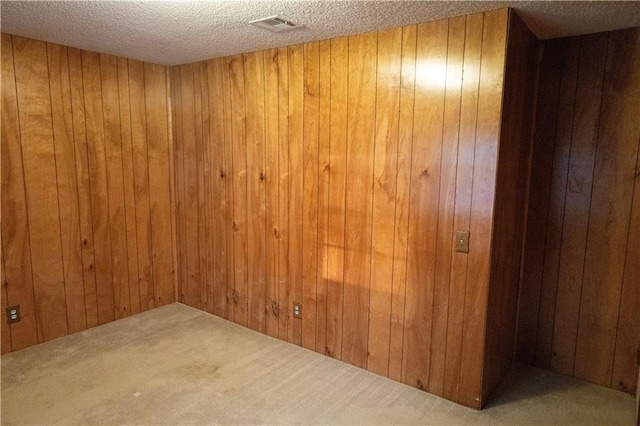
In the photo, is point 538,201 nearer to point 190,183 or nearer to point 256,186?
point 256,186

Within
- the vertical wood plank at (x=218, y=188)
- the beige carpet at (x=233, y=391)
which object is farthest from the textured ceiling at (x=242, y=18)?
the beige carpet at (x=233, y=391)

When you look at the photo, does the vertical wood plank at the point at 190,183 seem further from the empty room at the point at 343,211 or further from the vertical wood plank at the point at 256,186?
the vertical wood plank at the point at 256,186

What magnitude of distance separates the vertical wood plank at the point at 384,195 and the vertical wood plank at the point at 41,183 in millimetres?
2402

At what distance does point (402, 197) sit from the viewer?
2.62m

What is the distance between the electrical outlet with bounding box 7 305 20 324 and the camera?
3.05 meters

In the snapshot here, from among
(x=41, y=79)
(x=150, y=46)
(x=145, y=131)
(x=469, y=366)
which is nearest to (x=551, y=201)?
(x=469, y=366)

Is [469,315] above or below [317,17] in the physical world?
below

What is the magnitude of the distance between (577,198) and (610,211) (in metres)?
0.20

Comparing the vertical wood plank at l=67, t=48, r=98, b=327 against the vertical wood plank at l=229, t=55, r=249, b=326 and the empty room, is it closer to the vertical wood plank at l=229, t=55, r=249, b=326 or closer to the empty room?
the empty room

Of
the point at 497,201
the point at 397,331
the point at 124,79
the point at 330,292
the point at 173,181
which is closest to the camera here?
the point at 497,201

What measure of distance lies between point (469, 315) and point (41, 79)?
10.9 ft

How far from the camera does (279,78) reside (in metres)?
3.11

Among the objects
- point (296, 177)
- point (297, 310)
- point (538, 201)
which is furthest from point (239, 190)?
point (538, 201)

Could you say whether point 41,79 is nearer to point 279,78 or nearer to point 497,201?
point 279,78
